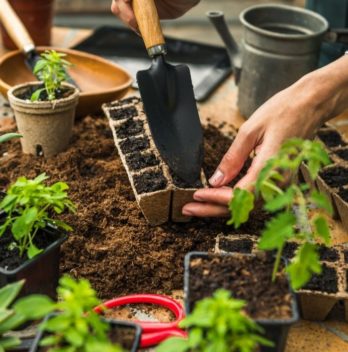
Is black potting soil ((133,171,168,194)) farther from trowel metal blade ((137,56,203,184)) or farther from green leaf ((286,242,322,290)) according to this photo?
green leaf ((286,242,322,290))

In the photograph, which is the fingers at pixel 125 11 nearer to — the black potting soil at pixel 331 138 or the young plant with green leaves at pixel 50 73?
the young plant with green leaves at pixel 50 73

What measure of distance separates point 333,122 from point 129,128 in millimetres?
730

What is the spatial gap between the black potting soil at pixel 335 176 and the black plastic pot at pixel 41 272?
686 millimetres

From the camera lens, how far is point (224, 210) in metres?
1.40

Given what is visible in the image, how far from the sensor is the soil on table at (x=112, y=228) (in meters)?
1.36

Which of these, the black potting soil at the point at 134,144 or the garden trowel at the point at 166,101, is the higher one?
the garden trowel at the point at 166,101

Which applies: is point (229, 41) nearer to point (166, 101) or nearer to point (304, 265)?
point (166, 101)

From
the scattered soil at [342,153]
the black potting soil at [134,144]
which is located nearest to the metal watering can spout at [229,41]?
the scattered soil at [342,153]

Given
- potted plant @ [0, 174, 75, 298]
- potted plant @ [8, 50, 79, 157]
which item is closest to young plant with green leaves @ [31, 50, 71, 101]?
potted plant @ [8, 50, 79, 157]

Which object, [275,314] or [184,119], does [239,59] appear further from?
[275,314]

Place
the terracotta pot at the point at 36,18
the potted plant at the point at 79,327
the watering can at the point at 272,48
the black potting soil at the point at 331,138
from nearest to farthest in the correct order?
the potted plant at the point at 79,327 → the black potting soil at the point at 331,138 → the watering can at the point at 272,48 → the terracotta pot at the point at 36,18

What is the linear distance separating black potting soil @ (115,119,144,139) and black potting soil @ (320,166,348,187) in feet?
1.51

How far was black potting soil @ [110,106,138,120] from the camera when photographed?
5.60ft

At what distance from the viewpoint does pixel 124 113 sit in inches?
67.8
